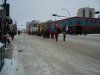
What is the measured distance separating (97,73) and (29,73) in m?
2.55

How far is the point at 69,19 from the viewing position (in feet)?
295

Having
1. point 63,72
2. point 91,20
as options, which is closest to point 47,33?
point 63,72

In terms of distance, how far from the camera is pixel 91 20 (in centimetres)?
9281

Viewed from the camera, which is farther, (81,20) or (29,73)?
(81,20)

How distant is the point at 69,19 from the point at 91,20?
821 cm

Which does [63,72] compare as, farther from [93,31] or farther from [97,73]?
[93,31]

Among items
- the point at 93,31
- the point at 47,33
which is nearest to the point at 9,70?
the point at 47,33

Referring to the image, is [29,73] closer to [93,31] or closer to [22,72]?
[22,72]

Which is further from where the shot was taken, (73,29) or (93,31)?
(93,31)

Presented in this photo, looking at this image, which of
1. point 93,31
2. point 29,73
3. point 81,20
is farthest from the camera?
point 93,31

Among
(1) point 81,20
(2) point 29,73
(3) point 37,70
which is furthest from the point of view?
(1) point 81,20

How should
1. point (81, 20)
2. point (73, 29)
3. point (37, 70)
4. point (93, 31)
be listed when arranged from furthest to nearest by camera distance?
point (93, 31) → point (81, 20) → point (73, 29) → point (37, 70)

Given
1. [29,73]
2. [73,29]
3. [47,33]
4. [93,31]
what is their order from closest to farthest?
[29,73], [47,33], [73,29], [93,31]

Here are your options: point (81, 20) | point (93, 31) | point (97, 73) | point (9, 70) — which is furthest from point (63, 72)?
point (93, 31)
